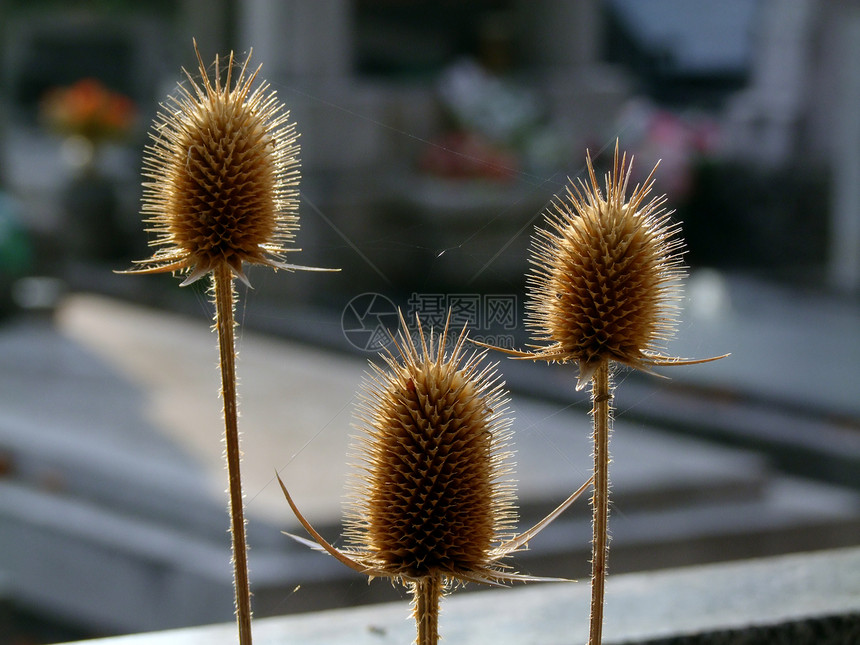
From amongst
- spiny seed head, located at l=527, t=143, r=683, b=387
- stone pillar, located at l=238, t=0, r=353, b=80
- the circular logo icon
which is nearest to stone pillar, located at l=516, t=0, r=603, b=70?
stone pillar, located at l=238, t=0, r=353, b=80

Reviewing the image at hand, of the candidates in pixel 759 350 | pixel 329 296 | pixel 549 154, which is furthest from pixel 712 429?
pixel 549 154

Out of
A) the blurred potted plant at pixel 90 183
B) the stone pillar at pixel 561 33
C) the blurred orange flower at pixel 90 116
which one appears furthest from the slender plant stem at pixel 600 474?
the stone pillar at pixel 561 33

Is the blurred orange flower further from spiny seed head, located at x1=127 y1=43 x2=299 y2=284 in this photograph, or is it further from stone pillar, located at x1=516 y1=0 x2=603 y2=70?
spiny seed head, located at x1=127 y1=43 x2=299 y2=284

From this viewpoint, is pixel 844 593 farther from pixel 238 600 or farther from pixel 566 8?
pixel 566 8

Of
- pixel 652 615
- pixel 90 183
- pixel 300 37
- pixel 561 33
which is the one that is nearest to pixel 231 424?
pixel 652 615

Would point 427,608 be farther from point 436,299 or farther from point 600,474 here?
point 436,299

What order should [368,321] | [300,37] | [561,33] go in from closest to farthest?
1. [368,321]
2. [300,37]
3. [561,33]
